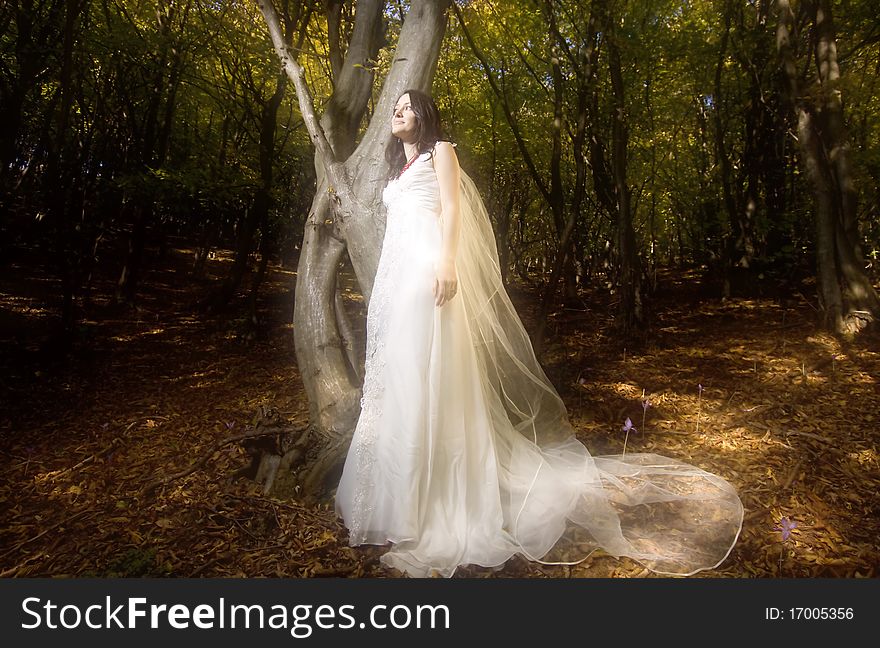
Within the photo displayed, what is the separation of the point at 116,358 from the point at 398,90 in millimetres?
4841

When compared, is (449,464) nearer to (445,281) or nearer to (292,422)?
(445,281)

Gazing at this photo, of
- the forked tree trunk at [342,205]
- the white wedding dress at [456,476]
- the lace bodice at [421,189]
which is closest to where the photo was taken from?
the white wedding dress at [456,476]

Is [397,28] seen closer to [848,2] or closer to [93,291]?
[848,2]

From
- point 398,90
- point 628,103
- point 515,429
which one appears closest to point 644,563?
point 515,429

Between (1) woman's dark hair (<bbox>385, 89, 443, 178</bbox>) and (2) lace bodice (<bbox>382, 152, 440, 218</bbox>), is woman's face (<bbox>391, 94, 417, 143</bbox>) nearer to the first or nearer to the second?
(1) woman's dark hair (<bbox>385, 89, 443, 178</bbox>)

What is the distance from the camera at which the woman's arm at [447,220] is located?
250 cm

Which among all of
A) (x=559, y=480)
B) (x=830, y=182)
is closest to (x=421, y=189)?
(x=559, y=480)

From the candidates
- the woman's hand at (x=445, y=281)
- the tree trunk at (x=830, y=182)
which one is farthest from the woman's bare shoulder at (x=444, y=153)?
the tree trunk at (x=830, y=182)

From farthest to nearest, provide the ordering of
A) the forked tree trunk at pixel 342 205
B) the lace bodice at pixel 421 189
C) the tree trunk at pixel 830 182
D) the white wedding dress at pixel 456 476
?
the tree trunk at pixel 830 182 → the forked tree trunk at pixel 342 205 → the lace bodice at pixel 421 189 → the white wedding dress at pixel 456 476

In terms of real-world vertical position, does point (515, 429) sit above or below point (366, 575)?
above

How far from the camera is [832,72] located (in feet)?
17.7

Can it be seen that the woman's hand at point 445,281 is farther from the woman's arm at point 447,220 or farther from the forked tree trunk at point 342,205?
the forked tree trunk at point 342,205

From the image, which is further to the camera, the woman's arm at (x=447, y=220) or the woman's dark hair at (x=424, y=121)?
the woman's dark hair at (x=424, y=121)

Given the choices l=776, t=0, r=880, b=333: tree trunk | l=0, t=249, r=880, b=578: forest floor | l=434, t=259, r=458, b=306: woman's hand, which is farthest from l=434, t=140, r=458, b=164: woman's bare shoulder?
l=776, t=0, r=880, b=333: tree trunk
